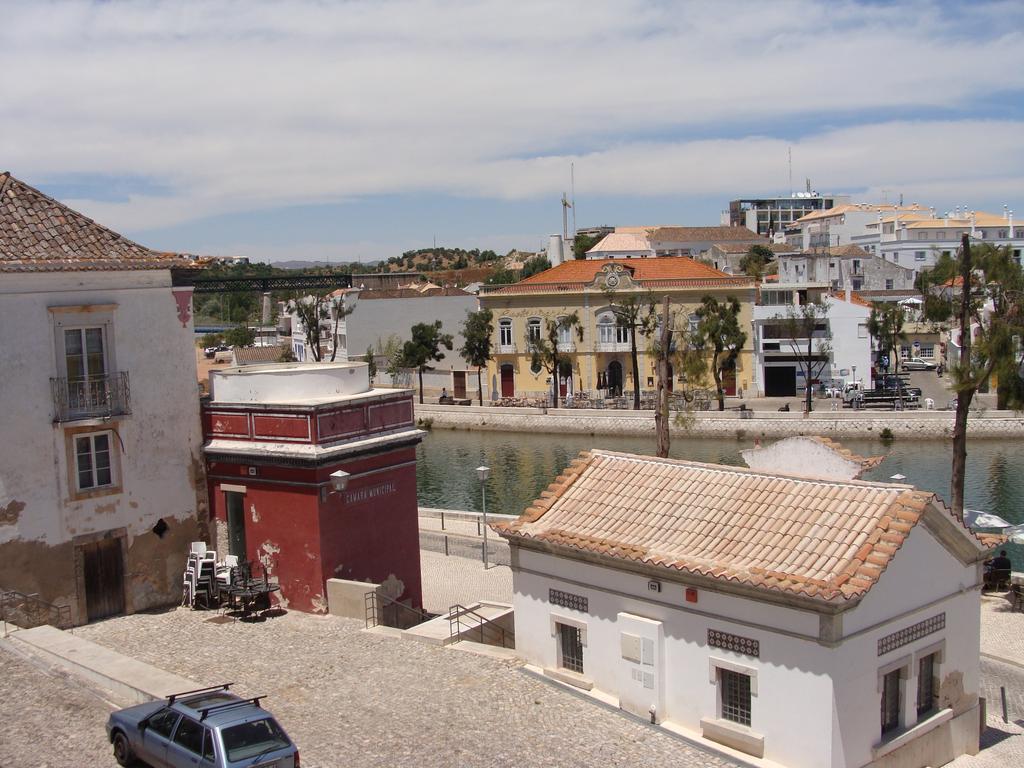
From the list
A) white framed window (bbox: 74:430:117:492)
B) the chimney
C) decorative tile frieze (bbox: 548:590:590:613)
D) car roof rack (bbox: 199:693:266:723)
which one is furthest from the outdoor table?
the chimney

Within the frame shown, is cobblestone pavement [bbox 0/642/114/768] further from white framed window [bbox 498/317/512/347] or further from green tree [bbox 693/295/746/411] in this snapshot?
white framed window [bbox 498/317/512/347]

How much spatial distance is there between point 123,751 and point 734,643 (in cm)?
707

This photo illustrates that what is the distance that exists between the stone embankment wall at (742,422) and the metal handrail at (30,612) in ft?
102

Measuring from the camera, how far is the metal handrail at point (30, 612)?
626 inches

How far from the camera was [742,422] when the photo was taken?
49.9m

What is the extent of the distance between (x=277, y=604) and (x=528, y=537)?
5.36 m

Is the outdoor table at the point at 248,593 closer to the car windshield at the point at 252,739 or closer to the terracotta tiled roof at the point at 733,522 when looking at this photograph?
the terracotta tiled roof at the point at 733,522

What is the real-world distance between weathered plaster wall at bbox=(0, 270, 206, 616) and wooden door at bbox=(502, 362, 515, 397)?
45.2m

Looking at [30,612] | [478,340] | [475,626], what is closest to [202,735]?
[475,626]

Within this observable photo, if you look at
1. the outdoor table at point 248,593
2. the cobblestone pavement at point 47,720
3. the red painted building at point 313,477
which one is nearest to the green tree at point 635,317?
the red painted building at point 313,477

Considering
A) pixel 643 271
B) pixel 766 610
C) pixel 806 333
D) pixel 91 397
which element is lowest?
pixel 766 610

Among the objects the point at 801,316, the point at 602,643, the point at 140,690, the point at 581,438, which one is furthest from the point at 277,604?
the point at 801,316

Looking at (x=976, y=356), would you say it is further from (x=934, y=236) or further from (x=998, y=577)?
(x=934, y=236)

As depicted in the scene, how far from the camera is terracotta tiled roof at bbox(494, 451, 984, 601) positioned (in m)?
12.1
